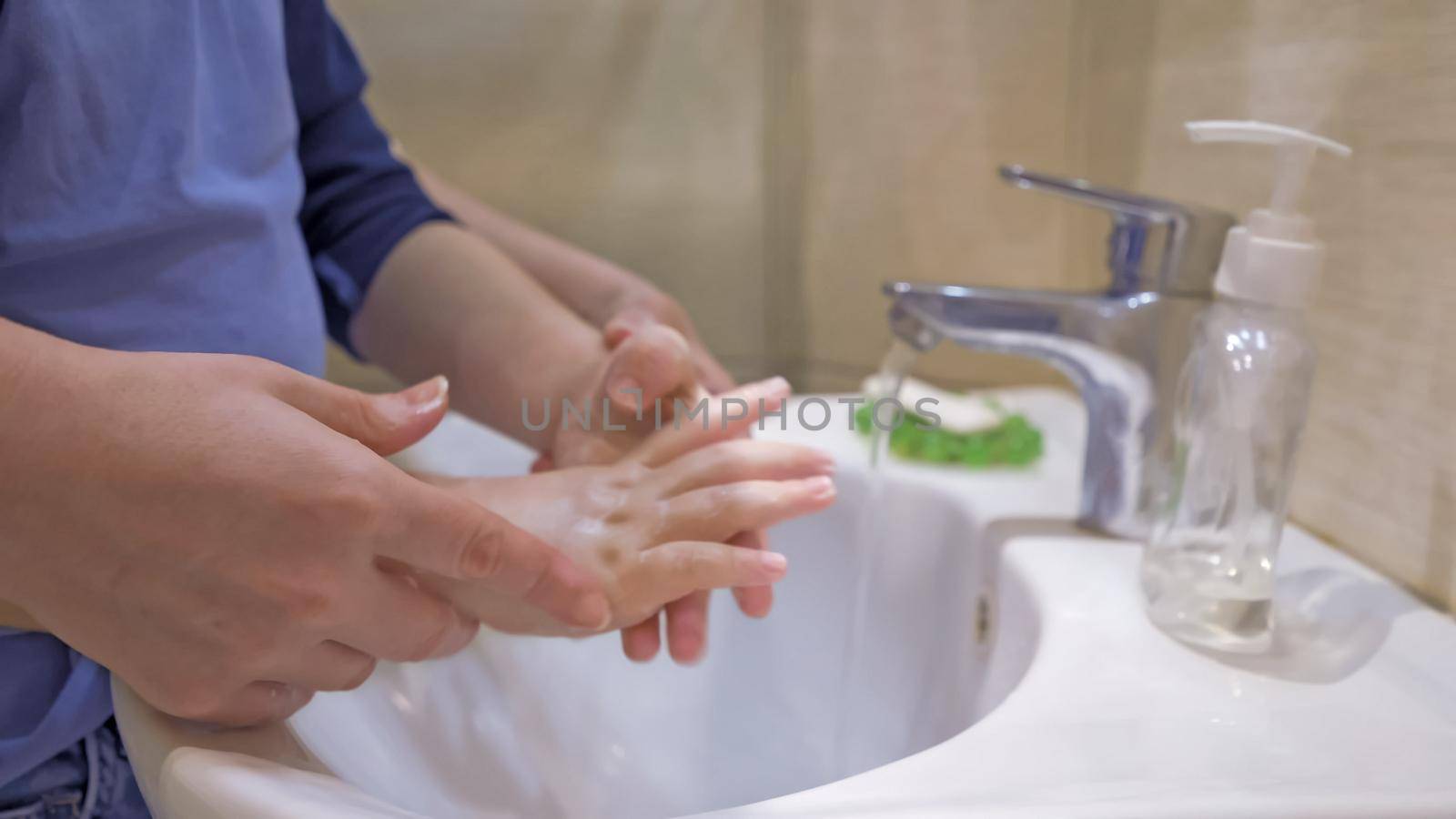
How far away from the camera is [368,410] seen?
12.2 inches

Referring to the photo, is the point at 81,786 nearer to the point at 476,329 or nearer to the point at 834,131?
the point at 476,329

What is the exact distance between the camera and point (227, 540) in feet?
0.88

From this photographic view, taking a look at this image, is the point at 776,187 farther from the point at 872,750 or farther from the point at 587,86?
the point at 872,750

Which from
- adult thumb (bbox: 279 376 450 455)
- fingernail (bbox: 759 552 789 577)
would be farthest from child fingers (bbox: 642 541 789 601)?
adult thumb (bbox: 279 376 450 455)

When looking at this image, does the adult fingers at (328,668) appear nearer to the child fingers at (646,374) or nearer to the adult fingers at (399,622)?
the adult fingers at (399,622)

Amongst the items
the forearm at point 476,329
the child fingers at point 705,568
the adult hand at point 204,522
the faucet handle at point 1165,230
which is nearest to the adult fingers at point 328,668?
the adult hand at point 204,522

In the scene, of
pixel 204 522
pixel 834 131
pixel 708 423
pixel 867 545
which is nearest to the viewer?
pixel 204 522

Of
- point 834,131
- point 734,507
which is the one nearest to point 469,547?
point 734,507

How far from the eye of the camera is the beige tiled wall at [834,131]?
54 cm

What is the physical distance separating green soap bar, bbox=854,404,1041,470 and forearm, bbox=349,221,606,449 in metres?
0.19

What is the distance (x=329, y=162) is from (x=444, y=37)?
294 millimetres

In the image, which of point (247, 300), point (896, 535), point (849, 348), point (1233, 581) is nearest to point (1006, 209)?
point (849, 348)

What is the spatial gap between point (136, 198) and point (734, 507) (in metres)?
0.25

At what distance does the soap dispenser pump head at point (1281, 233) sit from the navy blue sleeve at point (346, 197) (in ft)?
1.31
